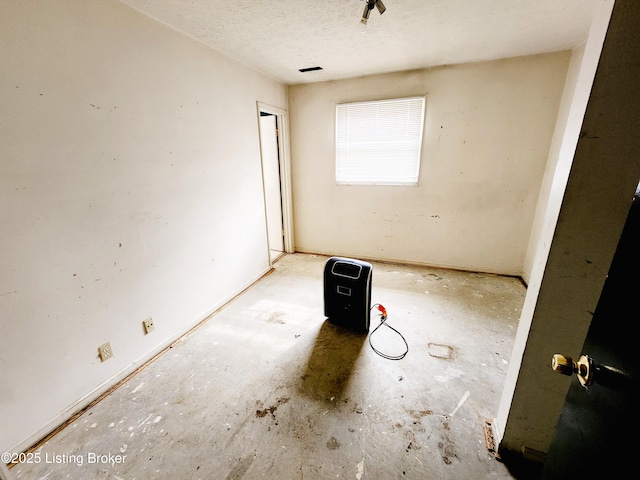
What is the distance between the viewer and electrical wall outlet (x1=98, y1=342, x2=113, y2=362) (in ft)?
5.42

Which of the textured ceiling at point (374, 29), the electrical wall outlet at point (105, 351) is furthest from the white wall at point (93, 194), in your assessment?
the textured ceiling at point (374, 29)

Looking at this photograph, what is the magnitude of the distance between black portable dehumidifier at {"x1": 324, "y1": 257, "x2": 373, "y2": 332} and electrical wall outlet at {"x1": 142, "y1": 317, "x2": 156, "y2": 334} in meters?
1.39

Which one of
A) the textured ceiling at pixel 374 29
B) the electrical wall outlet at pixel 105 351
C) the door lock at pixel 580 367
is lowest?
the electrical wall outlet at pixel 105 351

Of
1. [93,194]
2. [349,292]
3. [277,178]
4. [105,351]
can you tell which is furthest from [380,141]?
[105,351]

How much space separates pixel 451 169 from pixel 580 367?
2.94 metres

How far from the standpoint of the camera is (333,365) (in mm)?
1879

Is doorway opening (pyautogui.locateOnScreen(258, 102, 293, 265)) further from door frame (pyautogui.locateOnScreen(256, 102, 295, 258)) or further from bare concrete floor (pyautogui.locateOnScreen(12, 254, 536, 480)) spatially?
bare concrete floor (pyautogui.locateOnScreen(12, 254, 536, 480))

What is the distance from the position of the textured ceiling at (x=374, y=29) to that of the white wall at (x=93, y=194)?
0.93 ft

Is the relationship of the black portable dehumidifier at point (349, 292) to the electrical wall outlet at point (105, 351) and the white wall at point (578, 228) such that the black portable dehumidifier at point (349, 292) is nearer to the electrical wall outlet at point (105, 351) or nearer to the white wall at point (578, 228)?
the white wall at point (578, 228)

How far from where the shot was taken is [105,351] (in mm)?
1674

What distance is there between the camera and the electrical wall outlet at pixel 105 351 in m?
1.65

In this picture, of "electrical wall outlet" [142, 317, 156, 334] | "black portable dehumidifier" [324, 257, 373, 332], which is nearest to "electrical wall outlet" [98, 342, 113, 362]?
"electrical wall outlet" [142, 317, 156, 334]

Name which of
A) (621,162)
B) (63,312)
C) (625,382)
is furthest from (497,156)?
(63,312)

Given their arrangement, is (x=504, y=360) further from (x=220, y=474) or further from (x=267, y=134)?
(x=267, y=134)
